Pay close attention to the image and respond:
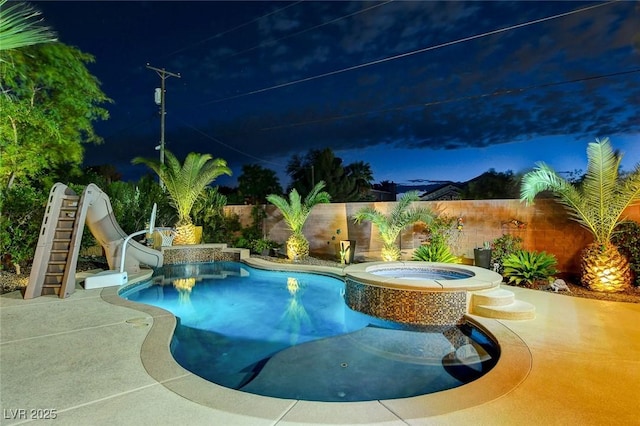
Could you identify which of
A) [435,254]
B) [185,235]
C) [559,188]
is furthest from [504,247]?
[185,235]

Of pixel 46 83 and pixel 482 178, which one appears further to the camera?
pixel 482 178

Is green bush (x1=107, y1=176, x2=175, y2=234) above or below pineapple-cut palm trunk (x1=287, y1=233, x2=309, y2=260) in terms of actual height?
above

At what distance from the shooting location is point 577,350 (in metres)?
3.54

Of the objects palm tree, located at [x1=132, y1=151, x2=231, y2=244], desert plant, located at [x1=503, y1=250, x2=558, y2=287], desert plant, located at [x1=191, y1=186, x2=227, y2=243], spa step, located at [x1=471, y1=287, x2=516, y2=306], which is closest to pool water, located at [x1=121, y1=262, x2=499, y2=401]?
spa step, located at [x1=471, y1=287, x2=516, y2=306]

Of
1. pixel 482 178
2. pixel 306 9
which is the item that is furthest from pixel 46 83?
pixel 482 178

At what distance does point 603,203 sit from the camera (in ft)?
20.6

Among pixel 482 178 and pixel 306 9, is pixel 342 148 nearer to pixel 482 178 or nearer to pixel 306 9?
pixel 482 178

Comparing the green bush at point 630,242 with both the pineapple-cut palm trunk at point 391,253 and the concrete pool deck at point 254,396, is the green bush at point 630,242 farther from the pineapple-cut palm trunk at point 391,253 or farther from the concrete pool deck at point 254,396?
the pineapple-cut palm trunk at point 391,253

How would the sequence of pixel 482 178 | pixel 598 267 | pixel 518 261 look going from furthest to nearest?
pixel 482 178 < pixel 518 261 < pixel 598 267

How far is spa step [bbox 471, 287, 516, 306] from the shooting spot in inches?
189

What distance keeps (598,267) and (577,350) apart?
12.2 feet

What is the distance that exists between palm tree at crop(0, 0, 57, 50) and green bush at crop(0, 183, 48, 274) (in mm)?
6994

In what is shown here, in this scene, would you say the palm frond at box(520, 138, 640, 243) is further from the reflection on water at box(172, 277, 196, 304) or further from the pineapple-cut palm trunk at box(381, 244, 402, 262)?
the reflection on water at box(172, 277, 196, 304)

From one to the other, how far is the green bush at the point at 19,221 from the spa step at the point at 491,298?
8.75 metres
